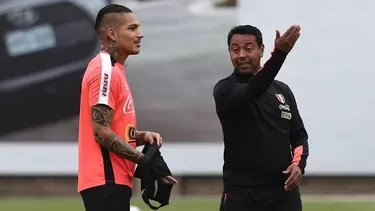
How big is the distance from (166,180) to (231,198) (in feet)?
1.70

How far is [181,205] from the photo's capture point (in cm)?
1236

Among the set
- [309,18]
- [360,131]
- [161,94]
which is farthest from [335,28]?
[161,94]

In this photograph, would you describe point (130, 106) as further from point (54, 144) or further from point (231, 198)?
point (54, 144)

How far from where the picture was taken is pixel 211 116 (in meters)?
14.5

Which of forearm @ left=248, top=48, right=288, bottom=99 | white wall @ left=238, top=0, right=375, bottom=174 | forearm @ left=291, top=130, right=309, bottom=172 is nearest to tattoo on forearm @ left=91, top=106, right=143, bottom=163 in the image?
forearm @ left=248, top=48, right=288, bottom=99

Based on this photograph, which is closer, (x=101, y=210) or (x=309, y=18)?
(x=101, y=210)

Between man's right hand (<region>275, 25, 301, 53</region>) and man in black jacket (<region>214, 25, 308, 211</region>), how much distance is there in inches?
8.9

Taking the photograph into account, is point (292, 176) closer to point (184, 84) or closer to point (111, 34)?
point (111, 34)

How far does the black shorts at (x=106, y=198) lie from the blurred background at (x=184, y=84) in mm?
9145

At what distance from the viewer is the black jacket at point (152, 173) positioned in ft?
15.5

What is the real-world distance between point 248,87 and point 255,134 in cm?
33

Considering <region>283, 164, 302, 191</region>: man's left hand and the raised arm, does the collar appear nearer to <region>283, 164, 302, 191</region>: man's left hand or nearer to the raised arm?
the raised arm

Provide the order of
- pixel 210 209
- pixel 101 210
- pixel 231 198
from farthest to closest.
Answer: pixel 210 209, pixel 231 198, pixel 101 210

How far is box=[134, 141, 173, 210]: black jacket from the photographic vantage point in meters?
4.73
